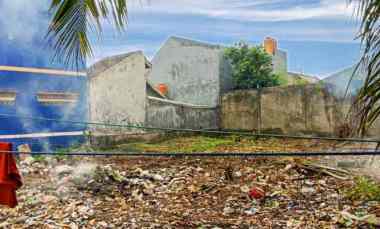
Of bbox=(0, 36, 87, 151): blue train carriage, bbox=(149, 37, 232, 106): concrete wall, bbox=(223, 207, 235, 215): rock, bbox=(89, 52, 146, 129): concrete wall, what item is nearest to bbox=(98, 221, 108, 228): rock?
bbox=(223, 207, 235, 215): rock

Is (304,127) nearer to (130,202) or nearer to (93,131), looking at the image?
(93,131)

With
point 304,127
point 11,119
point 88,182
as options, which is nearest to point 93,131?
point 11,119

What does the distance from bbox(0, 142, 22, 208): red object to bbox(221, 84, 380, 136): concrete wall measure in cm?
855

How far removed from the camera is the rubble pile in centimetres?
404

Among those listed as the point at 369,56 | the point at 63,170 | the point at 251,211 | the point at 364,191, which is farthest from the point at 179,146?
the point at 369,56

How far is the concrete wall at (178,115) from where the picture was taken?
11.9 meters

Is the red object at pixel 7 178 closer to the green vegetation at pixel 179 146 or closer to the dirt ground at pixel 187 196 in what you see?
the dirt ground at pixel 187 196

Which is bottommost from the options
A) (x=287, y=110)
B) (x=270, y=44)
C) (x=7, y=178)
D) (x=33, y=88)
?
(x=7, y=178)

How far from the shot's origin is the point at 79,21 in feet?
7.62

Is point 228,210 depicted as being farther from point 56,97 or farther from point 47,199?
point 56,97

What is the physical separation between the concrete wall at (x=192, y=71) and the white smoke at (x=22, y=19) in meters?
6.38

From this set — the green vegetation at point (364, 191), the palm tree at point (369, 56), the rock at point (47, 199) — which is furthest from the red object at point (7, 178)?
the green vegetation at point (364, 191)

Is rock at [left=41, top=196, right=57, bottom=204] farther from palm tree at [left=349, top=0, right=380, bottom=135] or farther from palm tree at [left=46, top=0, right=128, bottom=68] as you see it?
palm tree at [left=349, top=0, right=380, bottom=135]

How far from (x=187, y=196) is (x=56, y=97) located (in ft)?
14.7
